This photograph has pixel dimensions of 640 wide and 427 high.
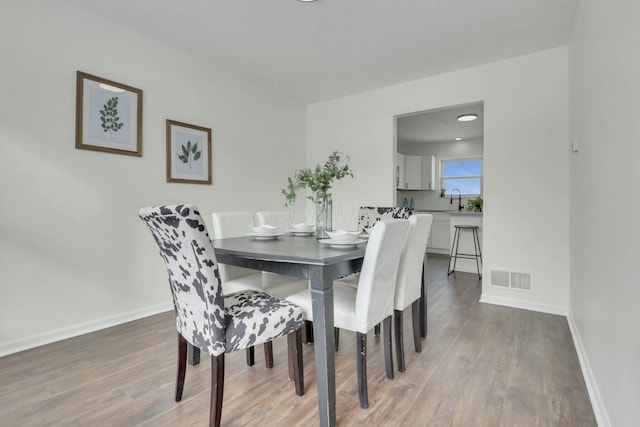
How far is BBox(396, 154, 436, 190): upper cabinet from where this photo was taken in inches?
284

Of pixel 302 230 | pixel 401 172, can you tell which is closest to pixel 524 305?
pixel 302 230

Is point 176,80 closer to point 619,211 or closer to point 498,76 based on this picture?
point 498,76

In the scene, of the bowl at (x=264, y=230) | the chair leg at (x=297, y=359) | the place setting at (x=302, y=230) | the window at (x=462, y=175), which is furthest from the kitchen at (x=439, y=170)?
the chair leg at (x=297, y=359)

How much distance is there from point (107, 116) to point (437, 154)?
663 cm

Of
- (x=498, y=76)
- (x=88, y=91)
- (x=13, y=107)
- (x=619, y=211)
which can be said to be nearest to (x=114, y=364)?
(x=13, y=107)

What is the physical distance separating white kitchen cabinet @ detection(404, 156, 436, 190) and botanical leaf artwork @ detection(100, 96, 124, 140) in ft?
18.5

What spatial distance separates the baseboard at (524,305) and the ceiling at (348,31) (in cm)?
248

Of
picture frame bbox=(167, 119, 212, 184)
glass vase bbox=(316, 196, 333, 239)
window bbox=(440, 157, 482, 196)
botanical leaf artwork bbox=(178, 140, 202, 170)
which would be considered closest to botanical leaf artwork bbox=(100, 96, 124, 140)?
picture frame bbox=(167, 119, 212, 184)

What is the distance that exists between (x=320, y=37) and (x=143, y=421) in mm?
3092

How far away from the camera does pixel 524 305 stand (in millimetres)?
3318

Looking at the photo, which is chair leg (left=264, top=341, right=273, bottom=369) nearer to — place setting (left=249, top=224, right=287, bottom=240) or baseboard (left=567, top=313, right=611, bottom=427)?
place setting (left=249, top=224, right=287, bottom=240)

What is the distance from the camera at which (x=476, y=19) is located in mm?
2725

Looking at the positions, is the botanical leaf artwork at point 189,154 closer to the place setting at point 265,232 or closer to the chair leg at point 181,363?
the place setting at point 265,232

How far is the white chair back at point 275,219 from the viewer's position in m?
2.99
